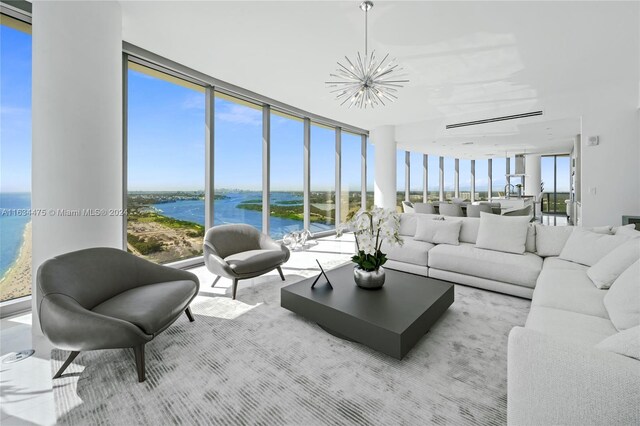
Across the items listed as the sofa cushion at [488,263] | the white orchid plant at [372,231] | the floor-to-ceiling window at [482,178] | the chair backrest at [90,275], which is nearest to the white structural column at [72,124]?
the chair backrest at [90,275]

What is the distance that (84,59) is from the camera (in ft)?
7.68

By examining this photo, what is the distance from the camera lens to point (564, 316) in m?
1.69

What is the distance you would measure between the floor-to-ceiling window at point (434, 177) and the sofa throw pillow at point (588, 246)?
329 inches

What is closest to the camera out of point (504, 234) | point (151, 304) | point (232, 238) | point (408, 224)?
point (151, 304)

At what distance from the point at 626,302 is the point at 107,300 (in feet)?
10.9

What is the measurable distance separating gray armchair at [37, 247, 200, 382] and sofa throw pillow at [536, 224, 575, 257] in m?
3.80

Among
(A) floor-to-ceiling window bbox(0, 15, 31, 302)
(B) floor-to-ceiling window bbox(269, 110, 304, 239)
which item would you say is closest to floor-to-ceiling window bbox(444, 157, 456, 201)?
(B) floor-to-ceiling window bbox(269, 110, 304, 239)

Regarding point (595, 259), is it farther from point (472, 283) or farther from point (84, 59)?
point (84, 59)

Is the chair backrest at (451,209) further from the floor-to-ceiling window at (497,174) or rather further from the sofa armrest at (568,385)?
the floor-to-ceiling window at (497,174)

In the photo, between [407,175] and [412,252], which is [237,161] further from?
[407,175]

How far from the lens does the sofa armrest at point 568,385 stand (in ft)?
2.71

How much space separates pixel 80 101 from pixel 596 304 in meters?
4.27

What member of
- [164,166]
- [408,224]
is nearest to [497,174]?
[408,224]

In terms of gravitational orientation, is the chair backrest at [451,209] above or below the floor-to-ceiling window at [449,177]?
below
